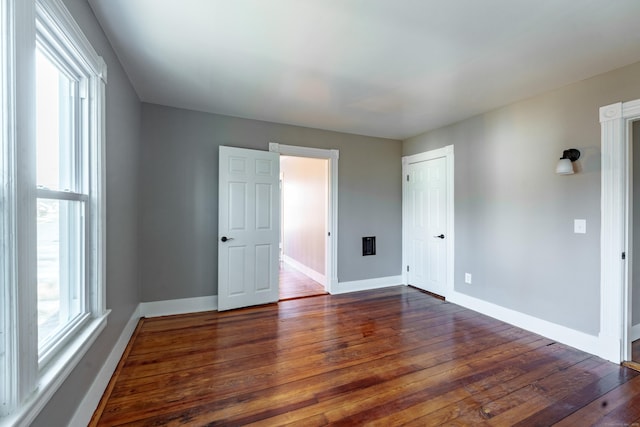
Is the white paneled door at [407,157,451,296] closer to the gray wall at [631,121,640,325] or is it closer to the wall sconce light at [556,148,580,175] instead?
the wall sconce light at [556,148,580,175]

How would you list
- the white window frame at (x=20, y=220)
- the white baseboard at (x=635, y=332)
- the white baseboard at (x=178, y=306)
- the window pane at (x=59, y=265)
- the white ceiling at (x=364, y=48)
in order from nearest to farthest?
the white window frame at (x=20, y=220) < the window pane at (x=59, y=265) < the white ceiling at (x=364, y=48) < the white baseboard at (x=635, y=332) < the white baseboard at (x=178, y=306)

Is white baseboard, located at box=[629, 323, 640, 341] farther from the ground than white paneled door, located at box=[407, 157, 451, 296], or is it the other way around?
white paneled door, located at box=[407, 157, 451, 296]

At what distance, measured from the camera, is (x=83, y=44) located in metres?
1.55

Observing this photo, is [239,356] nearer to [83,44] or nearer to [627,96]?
[83,44]

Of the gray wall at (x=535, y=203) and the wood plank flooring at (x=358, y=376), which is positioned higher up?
the gray wall at (x=535, y=203)

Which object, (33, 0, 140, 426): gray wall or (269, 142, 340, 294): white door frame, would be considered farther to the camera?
(269, 142, 340, 294): white door frame

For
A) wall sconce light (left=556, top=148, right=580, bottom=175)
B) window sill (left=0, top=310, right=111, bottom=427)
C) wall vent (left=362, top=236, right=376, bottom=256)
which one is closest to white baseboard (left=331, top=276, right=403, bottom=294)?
wall vent (left=362, top=236, right=376, bottom=256)

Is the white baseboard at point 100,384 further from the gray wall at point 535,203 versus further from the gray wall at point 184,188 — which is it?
the gray wall at point 535,203

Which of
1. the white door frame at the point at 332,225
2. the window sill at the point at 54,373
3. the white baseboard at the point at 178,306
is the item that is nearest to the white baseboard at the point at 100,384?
the window sill at the point at 54,373

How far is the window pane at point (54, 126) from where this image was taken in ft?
4.30

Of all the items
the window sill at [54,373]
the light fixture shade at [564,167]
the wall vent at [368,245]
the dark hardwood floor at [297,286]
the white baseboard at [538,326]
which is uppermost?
the light fixture shade at [564,167]

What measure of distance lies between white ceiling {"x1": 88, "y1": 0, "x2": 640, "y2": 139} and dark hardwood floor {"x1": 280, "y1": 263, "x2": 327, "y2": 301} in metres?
2.65

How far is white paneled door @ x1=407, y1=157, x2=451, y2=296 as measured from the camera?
158 inches

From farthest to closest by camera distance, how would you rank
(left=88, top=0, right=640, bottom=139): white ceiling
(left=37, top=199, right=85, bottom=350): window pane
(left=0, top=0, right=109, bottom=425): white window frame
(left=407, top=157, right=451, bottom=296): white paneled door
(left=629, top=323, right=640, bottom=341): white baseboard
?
(left=407, top=157, right=451, bottom=296): white paneled door, (left=629, top=323, right=640, bottom=341): white baseboard, (left=88, top=0, right=640, bottom=139): white ceiling, (left=37, top=199, right=85, bottom=350): window pane, (left=0, top=0, right=109, bottom=425): white window frame
